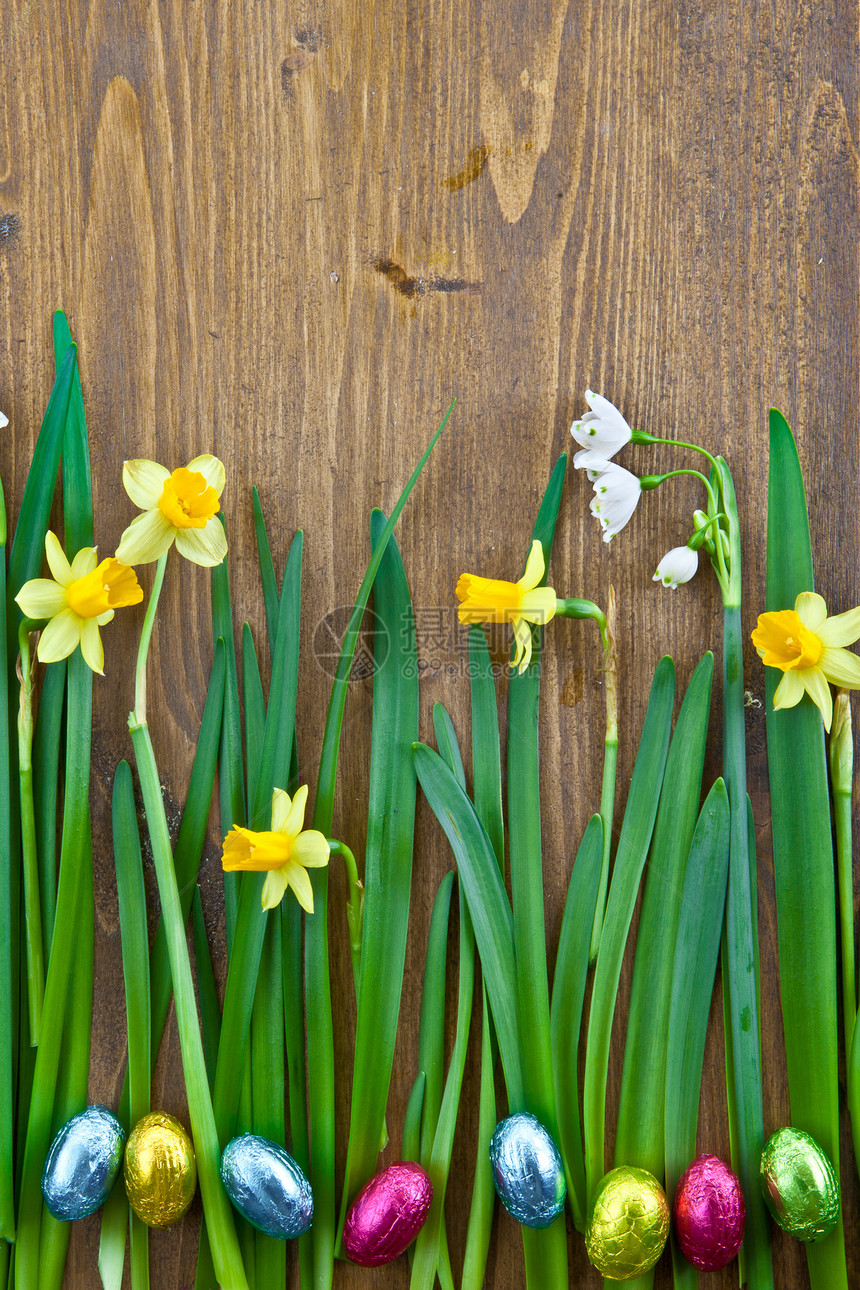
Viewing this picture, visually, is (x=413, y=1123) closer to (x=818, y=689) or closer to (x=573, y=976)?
(x=573, y=976)

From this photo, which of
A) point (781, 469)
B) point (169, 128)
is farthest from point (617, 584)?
point (169, 128)

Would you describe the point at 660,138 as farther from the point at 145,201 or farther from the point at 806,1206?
the point at 806,1206

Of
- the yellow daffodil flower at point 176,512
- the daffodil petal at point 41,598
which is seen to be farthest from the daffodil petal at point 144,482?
the daffodil petal at point 41,598

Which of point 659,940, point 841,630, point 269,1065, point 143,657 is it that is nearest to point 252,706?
point 143,657

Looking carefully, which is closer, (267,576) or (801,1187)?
(801,1187)

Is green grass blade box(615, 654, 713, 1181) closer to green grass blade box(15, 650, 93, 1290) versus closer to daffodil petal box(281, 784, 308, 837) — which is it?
daffodil petal box(281, 784, 308, 837)

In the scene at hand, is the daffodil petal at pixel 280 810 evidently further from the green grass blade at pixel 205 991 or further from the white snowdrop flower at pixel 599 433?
the white snowdrop flower at pixel 599 433

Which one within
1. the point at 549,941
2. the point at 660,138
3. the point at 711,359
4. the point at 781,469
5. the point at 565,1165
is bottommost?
the point at 565,1165

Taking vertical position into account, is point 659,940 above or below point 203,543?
below
